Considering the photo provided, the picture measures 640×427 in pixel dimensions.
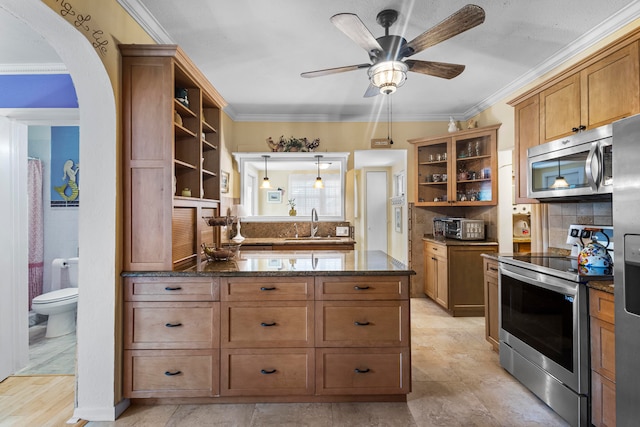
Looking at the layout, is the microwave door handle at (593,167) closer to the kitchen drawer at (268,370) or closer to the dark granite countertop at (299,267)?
the dark granite countertop at (299,267)

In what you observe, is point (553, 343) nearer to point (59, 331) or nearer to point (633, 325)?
point (633, 325)

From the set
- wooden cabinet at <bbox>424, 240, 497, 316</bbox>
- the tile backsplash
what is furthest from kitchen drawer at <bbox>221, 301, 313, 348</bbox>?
wooden cabinet at <bbox>424, 240, 497, 316</bbox>

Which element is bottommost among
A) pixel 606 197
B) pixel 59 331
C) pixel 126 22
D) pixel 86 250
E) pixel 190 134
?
pixel 59 331

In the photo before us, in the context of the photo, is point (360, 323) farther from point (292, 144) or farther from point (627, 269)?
point (292, 144)

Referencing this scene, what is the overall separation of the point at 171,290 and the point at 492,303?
2619 mm

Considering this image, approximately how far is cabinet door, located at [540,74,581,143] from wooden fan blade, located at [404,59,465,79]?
0.84 metres

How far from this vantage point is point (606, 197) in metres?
2.37

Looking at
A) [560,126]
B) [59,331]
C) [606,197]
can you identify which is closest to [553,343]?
[606,197]

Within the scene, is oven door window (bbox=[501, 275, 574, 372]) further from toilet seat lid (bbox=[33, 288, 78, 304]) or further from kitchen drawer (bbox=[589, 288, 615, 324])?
toilet seat lid (bbox=[33, 288, 78, 304])

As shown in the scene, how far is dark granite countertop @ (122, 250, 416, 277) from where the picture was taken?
2121 millimetres

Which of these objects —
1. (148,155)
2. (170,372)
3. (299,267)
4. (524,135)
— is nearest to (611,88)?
(524,135)

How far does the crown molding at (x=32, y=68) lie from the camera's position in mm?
2705

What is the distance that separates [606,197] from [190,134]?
10.1ft

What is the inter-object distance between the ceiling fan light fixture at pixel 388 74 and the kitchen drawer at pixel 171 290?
5.63ft
